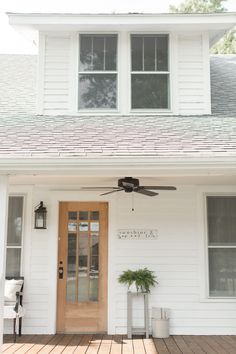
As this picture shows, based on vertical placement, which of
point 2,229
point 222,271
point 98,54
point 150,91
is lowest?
point 222,271

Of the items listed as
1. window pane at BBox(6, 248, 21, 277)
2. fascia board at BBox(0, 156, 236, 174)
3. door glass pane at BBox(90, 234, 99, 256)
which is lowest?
window pane at BBox(6, 248, 21, 277)

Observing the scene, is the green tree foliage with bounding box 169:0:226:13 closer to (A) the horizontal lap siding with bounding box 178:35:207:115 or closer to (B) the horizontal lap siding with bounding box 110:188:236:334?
(A) the horizontal lap siding with bounding box 178:35:207:115

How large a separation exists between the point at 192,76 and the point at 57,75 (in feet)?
7.18

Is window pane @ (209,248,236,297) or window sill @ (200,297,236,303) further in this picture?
window pane @ (209,248,236,297)

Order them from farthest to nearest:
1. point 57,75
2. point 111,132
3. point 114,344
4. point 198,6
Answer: point 198,6, point 57,75, point 114,344, point 111,132

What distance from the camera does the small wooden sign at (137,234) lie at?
23.4ft

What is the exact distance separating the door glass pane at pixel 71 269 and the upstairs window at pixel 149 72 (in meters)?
2.39

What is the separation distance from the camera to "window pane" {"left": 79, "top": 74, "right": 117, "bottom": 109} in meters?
7.07

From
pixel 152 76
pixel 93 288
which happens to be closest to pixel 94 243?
pixel 93 288

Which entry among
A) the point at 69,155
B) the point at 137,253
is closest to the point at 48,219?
the point at 137,253

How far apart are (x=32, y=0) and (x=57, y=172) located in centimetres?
761

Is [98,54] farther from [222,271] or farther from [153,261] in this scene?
[222,271]

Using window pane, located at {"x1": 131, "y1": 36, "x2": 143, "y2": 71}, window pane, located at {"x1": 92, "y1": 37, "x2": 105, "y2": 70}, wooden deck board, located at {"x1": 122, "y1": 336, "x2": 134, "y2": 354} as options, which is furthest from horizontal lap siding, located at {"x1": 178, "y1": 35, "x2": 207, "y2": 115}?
wooden deck board, located at {"x1": 122, "y1": 336, "x2": 134, "y2": 354}

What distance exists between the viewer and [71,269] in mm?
7164
